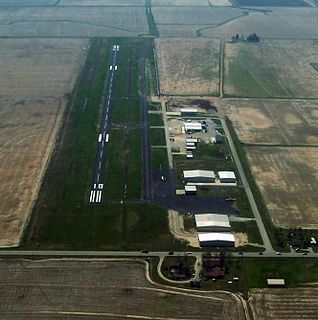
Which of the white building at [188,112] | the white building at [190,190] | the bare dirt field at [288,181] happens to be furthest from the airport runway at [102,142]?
the bare dirt field at [288,181]

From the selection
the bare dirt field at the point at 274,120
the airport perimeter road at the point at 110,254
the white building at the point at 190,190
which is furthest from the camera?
the bare dirt field at the point at 274,120

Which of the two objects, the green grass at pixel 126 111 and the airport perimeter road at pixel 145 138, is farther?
the green grass at pixel 126 111

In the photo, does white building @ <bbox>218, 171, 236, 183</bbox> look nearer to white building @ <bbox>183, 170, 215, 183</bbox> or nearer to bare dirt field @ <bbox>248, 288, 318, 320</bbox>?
white building @ <bbox>183, 170, 215, 183</bbox>

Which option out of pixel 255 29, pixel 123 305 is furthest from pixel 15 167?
pixel 255 29

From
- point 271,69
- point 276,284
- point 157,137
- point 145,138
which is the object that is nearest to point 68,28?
point 271,69

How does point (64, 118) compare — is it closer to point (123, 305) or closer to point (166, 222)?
point (166, 222)

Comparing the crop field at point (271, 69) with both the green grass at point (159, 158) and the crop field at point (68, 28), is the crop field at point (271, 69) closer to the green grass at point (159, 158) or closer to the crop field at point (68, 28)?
the green grass at point (159, 158)
